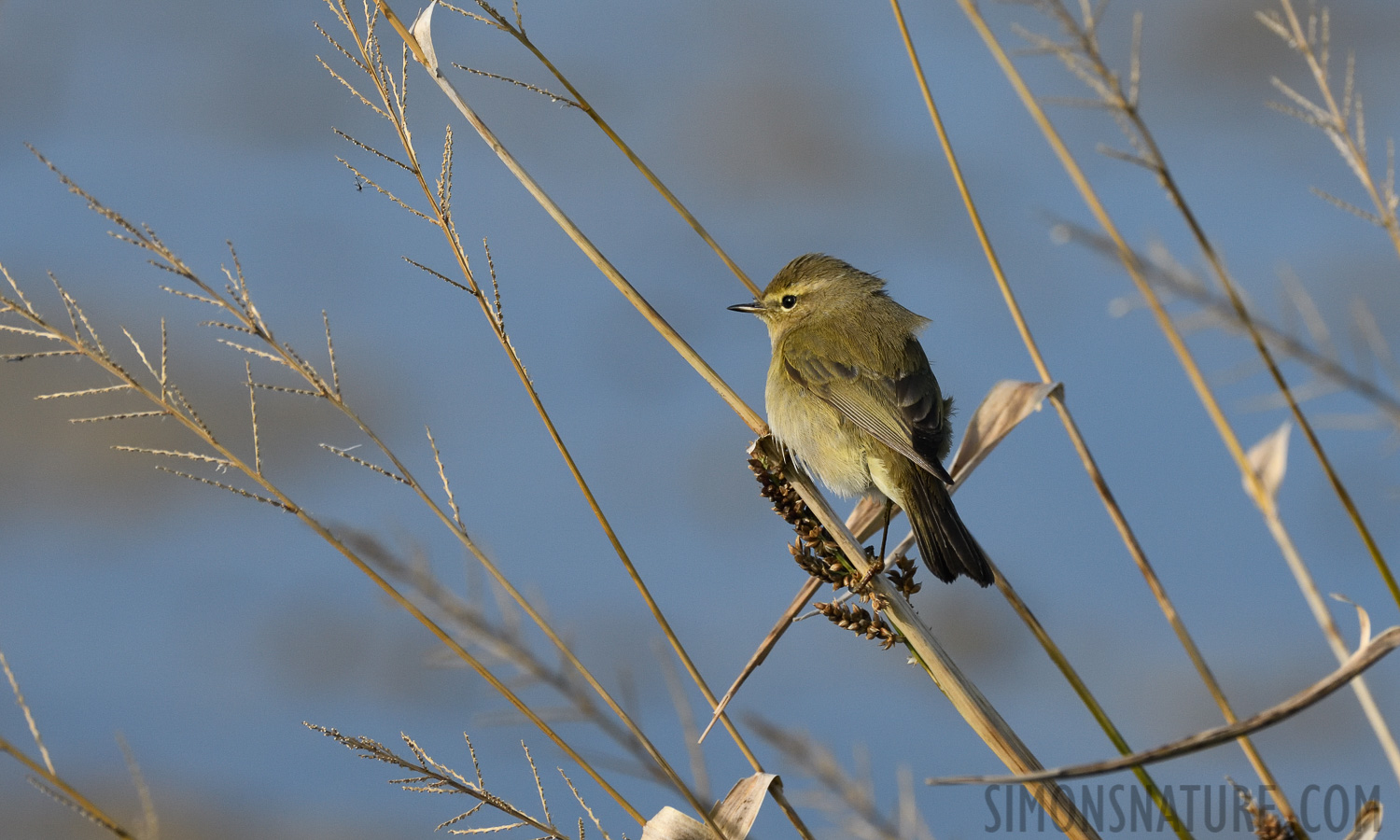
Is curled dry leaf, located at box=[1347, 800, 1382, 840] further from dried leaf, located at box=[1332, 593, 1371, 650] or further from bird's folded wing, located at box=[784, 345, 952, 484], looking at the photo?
bird's folded wing, located at box=[784, 345, 952, 484]

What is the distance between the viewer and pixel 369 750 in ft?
7.04

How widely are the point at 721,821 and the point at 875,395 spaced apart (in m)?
1.60

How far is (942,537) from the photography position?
9.88 feet

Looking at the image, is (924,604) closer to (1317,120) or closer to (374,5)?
(1317,120)

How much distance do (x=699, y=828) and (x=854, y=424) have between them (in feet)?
5.07

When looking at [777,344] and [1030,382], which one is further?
[777,344]

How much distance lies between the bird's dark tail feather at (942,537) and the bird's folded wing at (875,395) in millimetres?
96

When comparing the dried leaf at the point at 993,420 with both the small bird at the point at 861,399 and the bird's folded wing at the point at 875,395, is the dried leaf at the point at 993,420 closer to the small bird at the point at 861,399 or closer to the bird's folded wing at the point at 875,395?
the small bird at the point at 861,399

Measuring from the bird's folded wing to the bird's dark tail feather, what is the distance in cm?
10

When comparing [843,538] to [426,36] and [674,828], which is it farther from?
[426,36]

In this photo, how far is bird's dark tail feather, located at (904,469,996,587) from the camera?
9.48 feet

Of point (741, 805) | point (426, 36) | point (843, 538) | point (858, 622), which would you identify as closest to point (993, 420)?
point (843, 538)

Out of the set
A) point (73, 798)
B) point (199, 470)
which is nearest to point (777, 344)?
point (73, 798)

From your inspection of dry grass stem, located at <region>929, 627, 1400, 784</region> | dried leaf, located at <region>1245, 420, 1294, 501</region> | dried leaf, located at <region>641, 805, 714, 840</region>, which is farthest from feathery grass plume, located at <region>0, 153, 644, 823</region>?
dried leaf, located at <region>1245, 420, 1294, 501</region>
